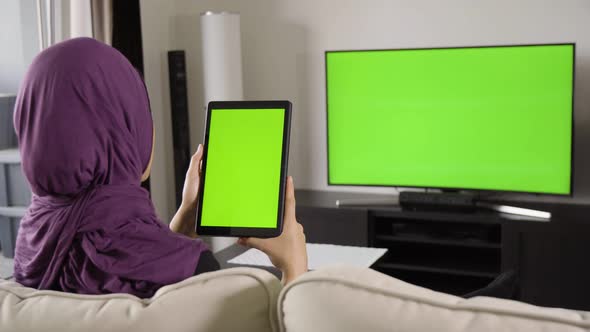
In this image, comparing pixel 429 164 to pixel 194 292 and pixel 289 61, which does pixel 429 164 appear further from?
pixel 194 292

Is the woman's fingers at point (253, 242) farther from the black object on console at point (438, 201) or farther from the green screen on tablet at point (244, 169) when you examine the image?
the black object on console at point (438, 201)

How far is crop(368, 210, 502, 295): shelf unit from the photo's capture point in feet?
13.8

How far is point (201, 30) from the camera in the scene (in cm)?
488

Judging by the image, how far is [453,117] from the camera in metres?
4.34

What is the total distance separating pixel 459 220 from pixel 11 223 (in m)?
2.47

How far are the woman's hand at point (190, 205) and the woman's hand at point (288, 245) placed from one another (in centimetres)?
24

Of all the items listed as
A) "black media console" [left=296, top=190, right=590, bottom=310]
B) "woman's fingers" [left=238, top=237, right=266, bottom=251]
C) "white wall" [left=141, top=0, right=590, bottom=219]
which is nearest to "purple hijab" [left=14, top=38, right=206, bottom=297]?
"woman's fingers" [left=238, top=237, right=266, bottom=251]

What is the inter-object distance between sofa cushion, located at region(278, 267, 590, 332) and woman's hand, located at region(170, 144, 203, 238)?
2.31 feet

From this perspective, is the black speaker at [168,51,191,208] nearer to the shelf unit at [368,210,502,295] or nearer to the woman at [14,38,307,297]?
the shelf unit at [368,210,502,295]

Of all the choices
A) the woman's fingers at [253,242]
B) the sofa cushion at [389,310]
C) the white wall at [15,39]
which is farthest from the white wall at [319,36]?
the sofa cushion at [389,310]

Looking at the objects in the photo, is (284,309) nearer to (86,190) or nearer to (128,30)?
(86,190)

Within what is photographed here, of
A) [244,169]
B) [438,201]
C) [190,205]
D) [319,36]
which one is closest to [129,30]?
[319,36]

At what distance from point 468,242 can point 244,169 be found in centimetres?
289

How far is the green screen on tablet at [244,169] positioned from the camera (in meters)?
1.52
